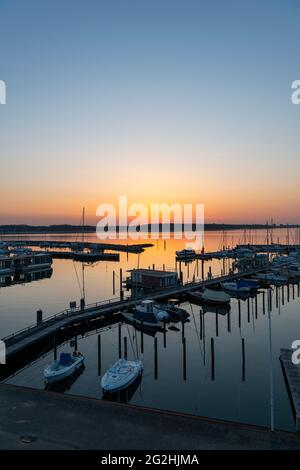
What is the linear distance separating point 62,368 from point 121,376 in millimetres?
4362

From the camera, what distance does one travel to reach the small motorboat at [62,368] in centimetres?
2412

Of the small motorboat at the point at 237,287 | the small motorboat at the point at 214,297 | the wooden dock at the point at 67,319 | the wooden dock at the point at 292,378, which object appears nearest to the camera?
the wooden dock at the point at 292,378

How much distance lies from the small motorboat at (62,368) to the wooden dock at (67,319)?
13.3 ft

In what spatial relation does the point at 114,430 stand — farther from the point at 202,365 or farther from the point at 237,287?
the point at 237,287

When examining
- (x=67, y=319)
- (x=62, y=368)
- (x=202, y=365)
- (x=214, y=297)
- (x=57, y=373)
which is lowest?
(x=202, y=365)

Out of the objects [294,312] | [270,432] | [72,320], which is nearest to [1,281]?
[72,320]

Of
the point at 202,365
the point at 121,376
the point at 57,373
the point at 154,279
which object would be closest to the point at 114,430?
the point at 121,376

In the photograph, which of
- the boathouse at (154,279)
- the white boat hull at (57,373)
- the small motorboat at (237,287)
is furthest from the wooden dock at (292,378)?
the boathouse at (154,279)

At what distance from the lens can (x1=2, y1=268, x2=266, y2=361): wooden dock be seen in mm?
28728

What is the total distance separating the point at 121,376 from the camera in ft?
76.1

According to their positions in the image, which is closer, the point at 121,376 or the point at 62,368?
the point at 121,376

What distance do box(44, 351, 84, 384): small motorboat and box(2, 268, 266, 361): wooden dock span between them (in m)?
4.06

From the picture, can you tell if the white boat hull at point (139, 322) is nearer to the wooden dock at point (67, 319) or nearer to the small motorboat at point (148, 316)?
the small motorboat at point (148, 316)

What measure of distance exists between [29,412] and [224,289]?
4604 cm
